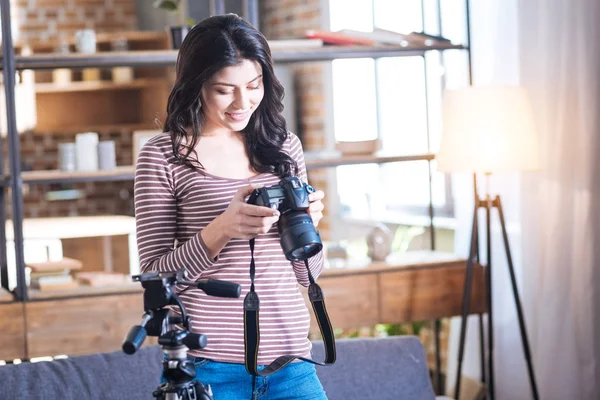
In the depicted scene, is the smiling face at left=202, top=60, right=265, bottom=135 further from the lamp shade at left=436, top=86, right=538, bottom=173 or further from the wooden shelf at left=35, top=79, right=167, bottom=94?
the wooden shelf at left=35, top=79, right=167, bottom=94

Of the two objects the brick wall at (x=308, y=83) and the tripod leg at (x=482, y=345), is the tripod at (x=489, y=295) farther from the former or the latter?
the brick wall at (x=308, y=83)

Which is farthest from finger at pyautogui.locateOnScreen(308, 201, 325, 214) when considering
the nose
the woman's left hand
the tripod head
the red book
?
the red book

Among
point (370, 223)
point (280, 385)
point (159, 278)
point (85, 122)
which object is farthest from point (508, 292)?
point (85, 122)

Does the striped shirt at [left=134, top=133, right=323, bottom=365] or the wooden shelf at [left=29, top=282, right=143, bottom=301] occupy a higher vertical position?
the striped shirt at [left=134, top=133, right=323, bottom=365]

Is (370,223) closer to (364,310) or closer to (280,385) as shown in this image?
(364,310)

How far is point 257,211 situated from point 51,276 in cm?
211

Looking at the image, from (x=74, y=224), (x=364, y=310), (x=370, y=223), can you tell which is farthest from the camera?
(x=370, y=223)

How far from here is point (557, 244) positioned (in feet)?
11.3

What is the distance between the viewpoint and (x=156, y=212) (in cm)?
161

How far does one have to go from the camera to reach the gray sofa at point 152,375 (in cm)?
227

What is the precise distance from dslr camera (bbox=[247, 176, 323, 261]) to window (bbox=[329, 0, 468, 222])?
113 inches

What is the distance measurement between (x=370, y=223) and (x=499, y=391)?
1.53 m

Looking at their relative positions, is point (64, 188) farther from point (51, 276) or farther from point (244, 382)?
point (244, 382)

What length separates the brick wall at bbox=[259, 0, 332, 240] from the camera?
214 inches
